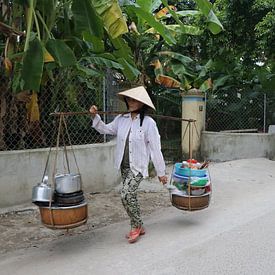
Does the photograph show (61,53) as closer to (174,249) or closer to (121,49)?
(121,49)

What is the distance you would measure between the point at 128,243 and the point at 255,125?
818 cm

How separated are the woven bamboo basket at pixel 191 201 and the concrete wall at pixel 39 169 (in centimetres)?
208

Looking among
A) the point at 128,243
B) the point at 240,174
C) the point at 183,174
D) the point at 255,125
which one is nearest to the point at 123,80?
the point at 240,174

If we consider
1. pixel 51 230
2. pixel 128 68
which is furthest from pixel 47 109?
pixel 51 230

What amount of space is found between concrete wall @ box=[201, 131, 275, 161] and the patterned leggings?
6.64 meters

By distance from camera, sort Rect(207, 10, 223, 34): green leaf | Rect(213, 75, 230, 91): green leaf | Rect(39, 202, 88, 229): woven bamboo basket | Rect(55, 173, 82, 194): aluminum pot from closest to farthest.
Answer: Rect(39, 202, 88, 229): woven bamboo basket
Rect(55, 173, 82, 194): aluminum pot
Rect(207, 10, 223, 34): green leaf
Rect(213, 75, 230, 91): green leaf

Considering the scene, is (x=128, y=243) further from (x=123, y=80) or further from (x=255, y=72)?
(x=255, y=72)

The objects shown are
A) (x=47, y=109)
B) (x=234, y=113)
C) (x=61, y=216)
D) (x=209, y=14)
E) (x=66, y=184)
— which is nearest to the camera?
(x=61, y=216)

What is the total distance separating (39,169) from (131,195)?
215cm

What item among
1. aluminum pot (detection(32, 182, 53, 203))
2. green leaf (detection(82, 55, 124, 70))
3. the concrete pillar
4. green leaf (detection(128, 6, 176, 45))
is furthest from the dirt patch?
the concrete pillar

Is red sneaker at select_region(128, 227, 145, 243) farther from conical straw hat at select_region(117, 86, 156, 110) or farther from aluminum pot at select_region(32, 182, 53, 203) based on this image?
conical straw hat at select_region(117, 86, 156, 110)

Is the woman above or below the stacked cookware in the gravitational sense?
above

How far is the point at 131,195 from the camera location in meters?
4.67

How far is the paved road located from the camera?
153 inches
